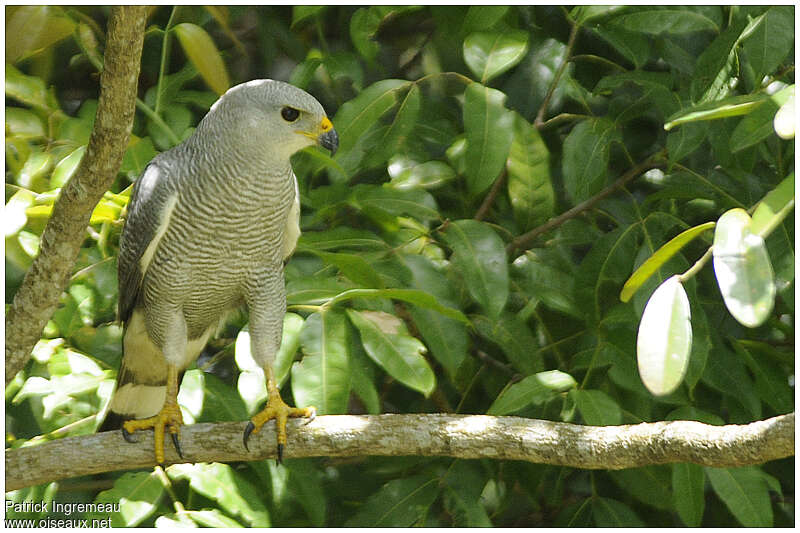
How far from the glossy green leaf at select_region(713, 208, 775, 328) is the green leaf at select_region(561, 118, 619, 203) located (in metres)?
1.21

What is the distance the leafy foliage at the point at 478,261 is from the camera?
240cm

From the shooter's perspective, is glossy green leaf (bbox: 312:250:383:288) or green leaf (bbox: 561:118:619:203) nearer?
glossy green leaf (bbox: 312:250:383:288)

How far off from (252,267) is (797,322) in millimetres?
1542

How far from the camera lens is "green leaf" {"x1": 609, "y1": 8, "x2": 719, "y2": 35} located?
264 centimetres

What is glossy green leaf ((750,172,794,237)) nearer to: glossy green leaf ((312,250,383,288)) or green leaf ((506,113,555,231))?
glossy green leaf ((312,250,383,288))

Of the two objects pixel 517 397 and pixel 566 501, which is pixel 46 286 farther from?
pixel 566 501

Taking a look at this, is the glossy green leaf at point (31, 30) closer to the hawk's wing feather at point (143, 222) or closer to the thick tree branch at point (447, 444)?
the hawk's wing feather at point (143, 222)

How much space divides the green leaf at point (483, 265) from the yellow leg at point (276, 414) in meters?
0.57

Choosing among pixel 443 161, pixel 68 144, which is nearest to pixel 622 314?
pixel 443 161

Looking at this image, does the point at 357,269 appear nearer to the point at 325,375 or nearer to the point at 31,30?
the point at 325,375

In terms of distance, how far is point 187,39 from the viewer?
266 cm

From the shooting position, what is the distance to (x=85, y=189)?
2.02 meters

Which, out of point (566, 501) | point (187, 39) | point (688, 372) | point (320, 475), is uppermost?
point (187, 39)

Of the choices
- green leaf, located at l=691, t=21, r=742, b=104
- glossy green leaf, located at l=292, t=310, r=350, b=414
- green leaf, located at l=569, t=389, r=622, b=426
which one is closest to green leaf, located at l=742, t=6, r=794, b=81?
green leaf, located at l=691, t=21, r=742, b=104
